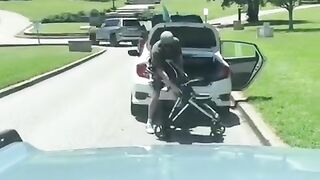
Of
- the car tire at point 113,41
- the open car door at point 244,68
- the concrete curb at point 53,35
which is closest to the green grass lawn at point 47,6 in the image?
the concrete curb at point 53,35

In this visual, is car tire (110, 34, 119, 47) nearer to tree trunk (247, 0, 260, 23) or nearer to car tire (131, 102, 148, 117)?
tree trunk (247, 0, 260, 23)

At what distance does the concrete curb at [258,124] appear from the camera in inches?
391

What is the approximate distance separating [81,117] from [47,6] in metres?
82.6

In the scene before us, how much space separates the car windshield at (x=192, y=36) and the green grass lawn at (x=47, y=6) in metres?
66.0

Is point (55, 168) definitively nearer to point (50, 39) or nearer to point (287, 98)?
point (287, 98)

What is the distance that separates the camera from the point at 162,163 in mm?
3621

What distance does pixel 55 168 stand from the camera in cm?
361

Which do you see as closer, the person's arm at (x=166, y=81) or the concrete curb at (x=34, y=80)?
the person's arm at (x=166, y=81)

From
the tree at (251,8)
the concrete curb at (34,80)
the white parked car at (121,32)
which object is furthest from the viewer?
the tree at (251,8)

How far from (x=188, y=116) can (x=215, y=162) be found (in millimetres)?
7292

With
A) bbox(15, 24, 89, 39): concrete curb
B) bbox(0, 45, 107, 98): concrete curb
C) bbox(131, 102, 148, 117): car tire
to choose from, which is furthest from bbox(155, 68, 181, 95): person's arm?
bbox(15, 24, 89, 39): concrete curb

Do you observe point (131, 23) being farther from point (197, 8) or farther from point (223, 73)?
point (197, 8)

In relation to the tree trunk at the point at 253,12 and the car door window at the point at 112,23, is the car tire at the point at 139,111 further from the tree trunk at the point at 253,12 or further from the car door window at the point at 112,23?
the tree trunk at the point at 253,12

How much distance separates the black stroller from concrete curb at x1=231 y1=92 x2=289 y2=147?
1.95 ft
